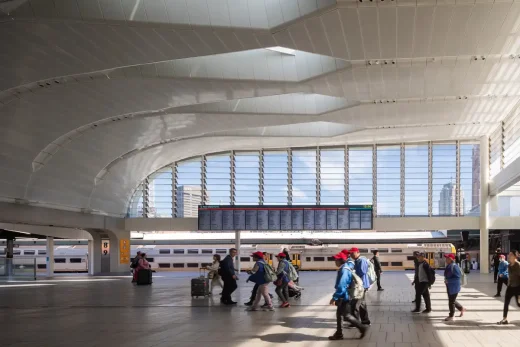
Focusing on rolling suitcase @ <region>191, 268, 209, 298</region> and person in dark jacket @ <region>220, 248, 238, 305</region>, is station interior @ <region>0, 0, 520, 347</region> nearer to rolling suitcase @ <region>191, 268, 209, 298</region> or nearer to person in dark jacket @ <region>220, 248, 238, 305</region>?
rolling suitcase @ <region>191, 268, 209, 298</region>

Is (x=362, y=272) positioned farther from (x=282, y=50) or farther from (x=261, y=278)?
(x=282, y=50)

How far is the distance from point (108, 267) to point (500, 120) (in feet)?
86.5

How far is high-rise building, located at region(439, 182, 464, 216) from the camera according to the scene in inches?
1911

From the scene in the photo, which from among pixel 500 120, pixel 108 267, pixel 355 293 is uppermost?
pixel 500 120

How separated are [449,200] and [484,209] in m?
3.60

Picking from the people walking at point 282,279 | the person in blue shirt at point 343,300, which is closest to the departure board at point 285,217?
the people walking at point 282,279

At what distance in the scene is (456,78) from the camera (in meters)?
27.0

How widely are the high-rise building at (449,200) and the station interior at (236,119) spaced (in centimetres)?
134

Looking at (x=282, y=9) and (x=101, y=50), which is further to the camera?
(x=101, y=50)

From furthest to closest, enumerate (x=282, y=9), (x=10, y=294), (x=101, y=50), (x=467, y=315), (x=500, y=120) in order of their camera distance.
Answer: (x=500, y=120) < (x=10, y=294) < (x=101, y=50) < (x=282, y=9) < (x=467, y=315)

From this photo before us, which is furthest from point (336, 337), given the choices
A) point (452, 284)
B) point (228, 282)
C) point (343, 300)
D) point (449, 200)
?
point (449, 200)

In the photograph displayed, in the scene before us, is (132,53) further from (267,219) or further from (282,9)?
(267,219)

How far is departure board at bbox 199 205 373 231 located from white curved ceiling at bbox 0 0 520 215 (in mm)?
4491

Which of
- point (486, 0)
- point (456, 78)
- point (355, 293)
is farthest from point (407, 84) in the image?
point (355, 293)
